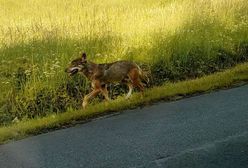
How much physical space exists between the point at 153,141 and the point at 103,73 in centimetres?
221

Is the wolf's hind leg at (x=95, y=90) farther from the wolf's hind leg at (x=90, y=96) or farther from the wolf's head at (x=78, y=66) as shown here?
the wolf's head at (x=78, y=66)

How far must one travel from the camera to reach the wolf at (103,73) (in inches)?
358

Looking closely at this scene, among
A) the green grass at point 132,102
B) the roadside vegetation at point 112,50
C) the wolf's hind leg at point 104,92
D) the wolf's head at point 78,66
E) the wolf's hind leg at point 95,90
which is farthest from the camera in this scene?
the roadside vegetation at point 112,50

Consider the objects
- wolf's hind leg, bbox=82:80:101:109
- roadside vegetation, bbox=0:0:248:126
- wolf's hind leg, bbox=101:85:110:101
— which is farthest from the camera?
roadside vegetation, bbox=0:0:248:126

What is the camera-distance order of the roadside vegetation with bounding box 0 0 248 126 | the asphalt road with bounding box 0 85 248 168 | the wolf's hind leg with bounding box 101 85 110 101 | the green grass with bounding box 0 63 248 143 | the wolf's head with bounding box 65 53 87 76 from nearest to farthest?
1. the asphalt road with bounding box 0 85 248 168
2. the green grass with bounding box 0 63 248 143
3. the wolf's head with bounding box 65 53 87 76
4. the wolf's hind leg with bounding box 101 85 110 101
5. the roadside vegetation with bounding box 0 0 248 126

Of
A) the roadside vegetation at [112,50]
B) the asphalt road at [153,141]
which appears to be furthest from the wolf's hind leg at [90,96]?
the asphalt road at [153,141]

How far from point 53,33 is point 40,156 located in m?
5.90

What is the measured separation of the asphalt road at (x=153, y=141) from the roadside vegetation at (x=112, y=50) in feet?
2.15

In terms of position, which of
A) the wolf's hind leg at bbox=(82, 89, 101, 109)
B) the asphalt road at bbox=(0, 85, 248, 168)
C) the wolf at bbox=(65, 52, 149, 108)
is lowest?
the asphalt road at bbox=(0, 85, 248, 168)

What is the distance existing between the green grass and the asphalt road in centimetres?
27

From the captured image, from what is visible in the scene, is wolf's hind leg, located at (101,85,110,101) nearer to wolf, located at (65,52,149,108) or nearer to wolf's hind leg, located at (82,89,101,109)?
wolf, located at (65,52,149,108)

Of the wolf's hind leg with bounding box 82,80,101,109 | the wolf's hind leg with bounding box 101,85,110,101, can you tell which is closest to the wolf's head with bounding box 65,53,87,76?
the wolf's hind leg with bounding box 82,80,101,109

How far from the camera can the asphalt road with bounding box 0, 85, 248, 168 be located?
21.8 feet

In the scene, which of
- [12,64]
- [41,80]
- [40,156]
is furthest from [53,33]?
[40,156]
